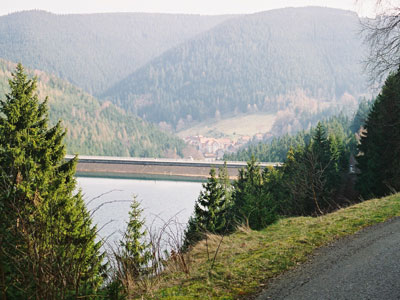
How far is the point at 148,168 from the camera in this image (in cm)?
12244

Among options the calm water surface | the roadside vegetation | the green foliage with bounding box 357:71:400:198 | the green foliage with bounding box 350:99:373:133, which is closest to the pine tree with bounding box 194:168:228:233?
the calm water surface

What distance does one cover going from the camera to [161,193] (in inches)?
3152

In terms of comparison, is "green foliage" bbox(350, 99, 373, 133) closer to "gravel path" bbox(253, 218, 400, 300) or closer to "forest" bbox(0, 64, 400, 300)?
"forest" bbox(0, 64, 400, 300)

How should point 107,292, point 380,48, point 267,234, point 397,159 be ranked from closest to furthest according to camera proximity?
1. point 107,292
2. point 267,234
3. point 380,48
4. point 397,159

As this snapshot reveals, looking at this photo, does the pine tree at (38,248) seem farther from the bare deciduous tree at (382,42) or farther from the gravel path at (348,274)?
the bare deciduous tree at (382,42)

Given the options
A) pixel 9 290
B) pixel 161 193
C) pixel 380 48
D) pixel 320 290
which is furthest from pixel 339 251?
pixel 161 193

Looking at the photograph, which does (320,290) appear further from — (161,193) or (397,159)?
(161,193)

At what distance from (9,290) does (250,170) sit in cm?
4376

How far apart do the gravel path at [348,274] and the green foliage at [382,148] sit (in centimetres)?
2093

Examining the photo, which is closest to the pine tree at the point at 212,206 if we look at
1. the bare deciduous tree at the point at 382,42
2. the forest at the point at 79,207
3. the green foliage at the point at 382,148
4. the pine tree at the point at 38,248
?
the forest at the point at 79,207

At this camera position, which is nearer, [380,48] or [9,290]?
[9,290]

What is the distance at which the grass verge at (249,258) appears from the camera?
6129mm

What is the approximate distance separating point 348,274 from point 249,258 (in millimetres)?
2030

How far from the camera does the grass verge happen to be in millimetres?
6129
